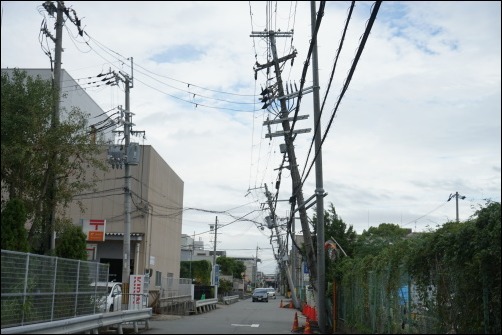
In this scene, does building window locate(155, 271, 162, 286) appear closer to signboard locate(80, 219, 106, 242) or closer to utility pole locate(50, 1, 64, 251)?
signboard locate(80, 219, 106, 242)

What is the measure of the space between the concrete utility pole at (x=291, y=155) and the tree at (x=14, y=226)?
10.7 metres

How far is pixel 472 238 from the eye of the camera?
1143 cm

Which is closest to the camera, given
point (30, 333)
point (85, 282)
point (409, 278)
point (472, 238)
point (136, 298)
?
point (472, 238)

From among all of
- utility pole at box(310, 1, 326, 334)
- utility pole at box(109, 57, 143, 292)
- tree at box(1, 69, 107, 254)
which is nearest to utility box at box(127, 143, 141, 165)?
utility pole at box(109, 57, 143, 292)

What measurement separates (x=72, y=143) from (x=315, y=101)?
8.47 meters

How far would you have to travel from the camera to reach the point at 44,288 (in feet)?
47.4

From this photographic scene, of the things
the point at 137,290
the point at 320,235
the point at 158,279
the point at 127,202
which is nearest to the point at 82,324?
the point at 320,235

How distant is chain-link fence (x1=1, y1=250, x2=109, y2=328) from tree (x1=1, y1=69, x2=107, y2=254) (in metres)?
3.14

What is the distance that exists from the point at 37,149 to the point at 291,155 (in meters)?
10.7

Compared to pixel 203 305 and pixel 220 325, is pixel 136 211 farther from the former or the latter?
pixel 220 325

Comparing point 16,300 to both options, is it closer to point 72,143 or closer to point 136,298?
point 72,143

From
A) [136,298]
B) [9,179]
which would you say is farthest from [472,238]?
[136,298]

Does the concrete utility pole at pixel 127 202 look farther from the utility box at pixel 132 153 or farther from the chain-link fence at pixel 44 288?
the chain-link fence at pixel 44 288

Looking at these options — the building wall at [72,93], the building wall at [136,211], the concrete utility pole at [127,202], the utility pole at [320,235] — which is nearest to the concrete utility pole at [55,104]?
the concrete utility pole at [127,202]
